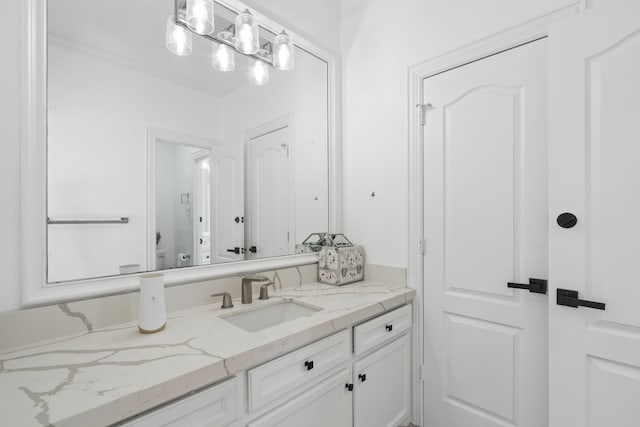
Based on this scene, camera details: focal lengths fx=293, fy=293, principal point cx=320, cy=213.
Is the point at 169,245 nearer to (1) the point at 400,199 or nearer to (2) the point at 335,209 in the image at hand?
(2) the point at 335,209

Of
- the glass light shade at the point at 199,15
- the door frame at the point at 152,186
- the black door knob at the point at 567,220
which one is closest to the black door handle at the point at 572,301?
the black door knob at the point at 567,220

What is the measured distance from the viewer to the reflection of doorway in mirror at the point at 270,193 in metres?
1.74

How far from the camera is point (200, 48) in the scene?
57.7 inches

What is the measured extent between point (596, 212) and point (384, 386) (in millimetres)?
1200

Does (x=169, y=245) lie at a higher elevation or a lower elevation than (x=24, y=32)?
lower

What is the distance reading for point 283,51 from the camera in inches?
67.7

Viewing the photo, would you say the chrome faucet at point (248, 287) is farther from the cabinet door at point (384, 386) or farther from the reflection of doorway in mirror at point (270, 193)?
the cabinet door at point (384, 386)

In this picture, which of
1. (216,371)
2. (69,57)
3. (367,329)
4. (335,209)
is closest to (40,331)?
(216,371)

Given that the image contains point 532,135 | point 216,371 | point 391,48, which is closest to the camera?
point 216,371

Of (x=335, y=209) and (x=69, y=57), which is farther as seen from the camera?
(x=335, y=209)

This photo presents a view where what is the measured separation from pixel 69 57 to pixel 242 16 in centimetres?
79

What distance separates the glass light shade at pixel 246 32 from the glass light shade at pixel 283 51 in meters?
0.18

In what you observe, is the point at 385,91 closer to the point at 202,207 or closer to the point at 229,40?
the point at 229,40

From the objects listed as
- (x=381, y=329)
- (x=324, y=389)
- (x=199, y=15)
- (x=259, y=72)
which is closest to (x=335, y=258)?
(x=381, y=329)
